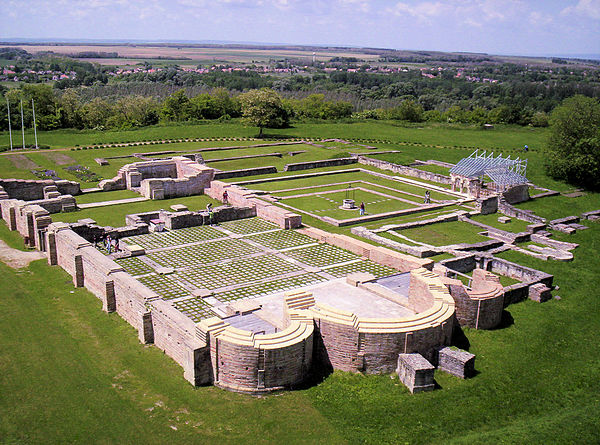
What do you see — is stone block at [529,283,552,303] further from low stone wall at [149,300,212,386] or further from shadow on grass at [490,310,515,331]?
low stone wall at [149,300,212,386]

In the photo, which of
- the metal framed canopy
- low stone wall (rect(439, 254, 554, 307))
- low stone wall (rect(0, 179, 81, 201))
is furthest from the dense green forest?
low stone wall (rect(439, 254, 554, 307))

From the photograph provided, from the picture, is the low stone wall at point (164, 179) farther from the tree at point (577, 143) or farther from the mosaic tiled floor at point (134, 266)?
the tree at point (577, 143)

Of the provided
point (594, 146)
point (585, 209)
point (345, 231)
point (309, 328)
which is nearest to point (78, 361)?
point (309, 328)

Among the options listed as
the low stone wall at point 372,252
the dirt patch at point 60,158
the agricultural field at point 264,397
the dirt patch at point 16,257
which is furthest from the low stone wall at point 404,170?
the dirt patch at point 16,257

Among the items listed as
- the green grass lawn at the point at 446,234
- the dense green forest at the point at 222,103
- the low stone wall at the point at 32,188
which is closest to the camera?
the green grass lawn at the point at 446,234

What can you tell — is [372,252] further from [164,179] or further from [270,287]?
[164,179]
